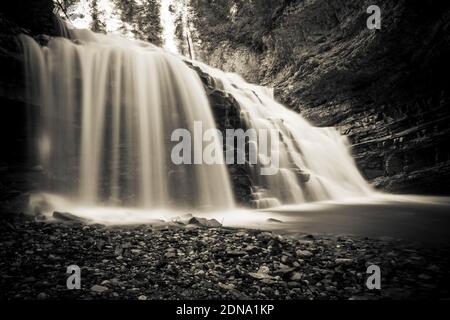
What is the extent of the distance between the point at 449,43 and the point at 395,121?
4021mm

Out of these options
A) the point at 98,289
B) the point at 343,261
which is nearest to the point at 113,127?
the point at 98,289

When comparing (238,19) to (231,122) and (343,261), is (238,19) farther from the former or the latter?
(343,261)

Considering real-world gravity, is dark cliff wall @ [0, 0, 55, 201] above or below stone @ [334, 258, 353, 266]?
above

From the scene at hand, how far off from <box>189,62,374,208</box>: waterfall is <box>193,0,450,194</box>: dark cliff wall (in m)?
0.96

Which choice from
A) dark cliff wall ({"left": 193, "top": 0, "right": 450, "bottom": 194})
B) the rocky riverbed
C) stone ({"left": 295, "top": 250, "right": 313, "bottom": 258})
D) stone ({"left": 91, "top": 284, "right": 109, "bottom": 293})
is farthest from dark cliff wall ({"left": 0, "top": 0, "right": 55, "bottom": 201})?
dark cliff wall ({"left": 193, "top": 0, "right": 450, "bottom": 194})

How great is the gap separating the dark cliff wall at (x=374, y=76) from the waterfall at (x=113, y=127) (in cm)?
958

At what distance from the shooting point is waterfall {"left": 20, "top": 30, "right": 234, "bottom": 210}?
8.51m

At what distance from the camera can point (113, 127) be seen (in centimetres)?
984

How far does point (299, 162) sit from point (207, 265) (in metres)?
11.0

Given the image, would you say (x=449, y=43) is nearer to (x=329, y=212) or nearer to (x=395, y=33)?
(x=395, y=33)

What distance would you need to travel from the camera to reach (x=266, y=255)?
4.24m

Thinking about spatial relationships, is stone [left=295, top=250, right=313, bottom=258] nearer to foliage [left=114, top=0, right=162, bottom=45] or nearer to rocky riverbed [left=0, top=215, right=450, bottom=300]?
rocky riverbed [left=0, top=215, right=450, bottom=300]
